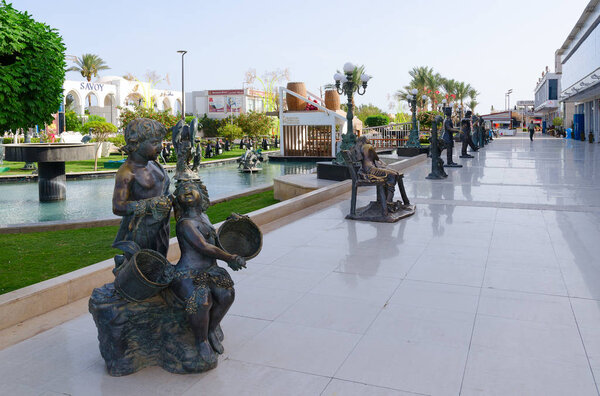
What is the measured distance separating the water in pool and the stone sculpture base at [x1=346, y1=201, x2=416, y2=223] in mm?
5355

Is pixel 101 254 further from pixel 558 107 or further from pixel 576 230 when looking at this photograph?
pixel 558 107

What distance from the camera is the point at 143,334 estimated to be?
3490 millimetres

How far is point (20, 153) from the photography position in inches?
547

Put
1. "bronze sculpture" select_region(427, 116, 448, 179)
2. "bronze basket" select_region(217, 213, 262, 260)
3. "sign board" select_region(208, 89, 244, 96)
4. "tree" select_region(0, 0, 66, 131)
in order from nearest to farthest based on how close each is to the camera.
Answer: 1. "bronze basket" select_region(217, 213, 262, 260)
2. "tree" select_region(0, 0, 66, 131)
3. "bronze sculpture" select_region(427, 116, 448, 179)
4. "sign board" select_region(208, 89, 244, 96)

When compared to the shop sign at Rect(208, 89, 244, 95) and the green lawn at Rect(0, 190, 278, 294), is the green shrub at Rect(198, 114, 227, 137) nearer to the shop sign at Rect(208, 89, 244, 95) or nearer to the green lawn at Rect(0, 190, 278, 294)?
the shop sign at Rect(208, 89, 244, 95)

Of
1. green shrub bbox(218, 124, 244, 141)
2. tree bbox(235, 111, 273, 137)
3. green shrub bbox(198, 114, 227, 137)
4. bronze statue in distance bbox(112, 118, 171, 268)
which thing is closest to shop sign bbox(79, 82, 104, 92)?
green shrub bbox(198, 114, 227, 137)

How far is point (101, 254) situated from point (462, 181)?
931 cm

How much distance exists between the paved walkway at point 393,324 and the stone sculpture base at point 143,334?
0.08 m

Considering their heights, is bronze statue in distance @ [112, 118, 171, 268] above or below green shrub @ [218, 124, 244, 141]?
below

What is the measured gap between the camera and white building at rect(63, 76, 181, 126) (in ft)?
212

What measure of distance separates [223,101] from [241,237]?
286 feet

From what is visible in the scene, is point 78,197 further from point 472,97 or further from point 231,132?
point 472,97

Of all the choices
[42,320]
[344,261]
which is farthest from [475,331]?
[42,320]

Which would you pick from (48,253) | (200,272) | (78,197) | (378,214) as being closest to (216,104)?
(78,197)
